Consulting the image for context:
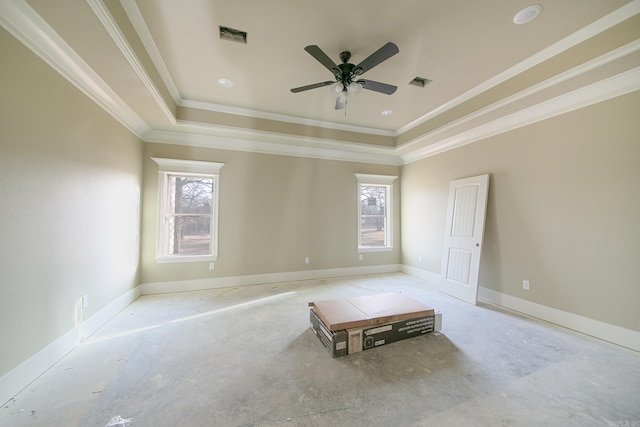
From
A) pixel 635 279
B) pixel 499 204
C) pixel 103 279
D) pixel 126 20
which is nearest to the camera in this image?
pixel 126 20

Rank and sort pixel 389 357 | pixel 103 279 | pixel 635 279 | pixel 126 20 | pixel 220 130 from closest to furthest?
pixel 126 20 < pixel 389 357 < pixel 635 279 < pixel 103 279 < pixel 220 130

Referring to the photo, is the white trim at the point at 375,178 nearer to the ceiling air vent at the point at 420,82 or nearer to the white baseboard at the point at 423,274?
the white baseboard at the point at 423,274

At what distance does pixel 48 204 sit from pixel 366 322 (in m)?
2.99

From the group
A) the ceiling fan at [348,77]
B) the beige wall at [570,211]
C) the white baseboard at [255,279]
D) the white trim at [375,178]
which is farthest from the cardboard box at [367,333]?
the white trim at [375,178]

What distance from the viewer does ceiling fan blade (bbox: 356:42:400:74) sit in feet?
6.40

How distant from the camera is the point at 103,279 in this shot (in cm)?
282

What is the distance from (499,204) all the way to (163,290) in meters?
5.40

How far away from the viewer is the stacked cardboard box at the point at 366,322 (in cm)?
223

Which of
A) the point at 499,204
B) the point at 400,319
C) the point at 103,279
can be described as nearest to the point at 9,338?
the point at 103,279

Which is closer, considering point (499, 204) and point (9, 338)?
point (9, 338)

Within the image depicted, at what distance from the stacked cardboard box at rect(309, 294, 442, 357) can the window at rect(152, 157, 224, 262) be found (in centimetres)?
257

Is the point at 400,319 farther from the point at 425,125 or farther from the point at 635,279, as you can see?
the point at 425,125

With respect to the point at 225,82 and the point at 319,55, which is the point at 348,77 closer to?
the point at 319,55

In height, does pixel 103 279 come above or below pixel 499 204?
below
